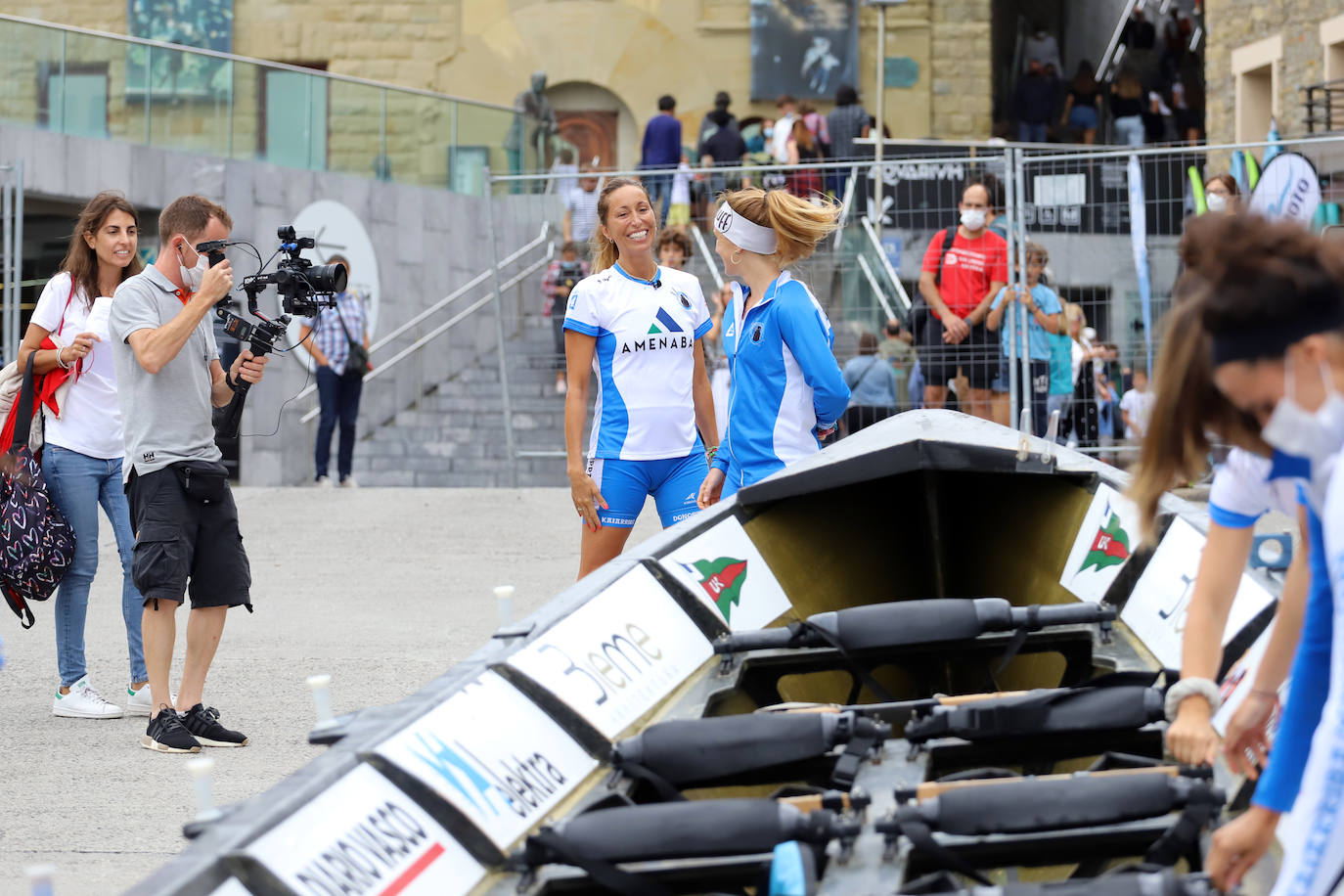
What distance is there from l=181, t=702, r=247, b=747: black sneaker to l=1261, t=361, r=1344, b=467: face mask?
428 cm

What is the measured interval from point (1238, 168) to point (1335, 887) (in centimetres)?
1095

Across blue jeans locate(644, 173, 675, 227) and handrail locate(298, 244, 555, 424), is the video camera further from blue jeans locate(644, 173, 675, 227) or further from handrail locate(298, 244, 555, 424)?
handrail locate(298, 244, 555, 424)

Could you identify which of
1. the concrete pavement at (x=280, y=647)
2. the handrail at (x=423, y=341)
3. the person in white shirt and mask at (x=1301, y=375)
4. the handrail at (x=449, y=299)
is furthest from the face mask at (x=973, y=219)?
the person in white shirt and mask at (x=1301, y=375)

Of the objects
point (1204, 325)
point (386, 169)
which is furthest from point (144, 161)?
point (1204, 325)

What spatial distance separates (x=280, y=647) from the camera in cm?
769

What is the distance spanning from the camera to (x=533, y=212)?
47.5 feet

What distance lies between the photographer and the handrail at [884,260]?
37.4ft

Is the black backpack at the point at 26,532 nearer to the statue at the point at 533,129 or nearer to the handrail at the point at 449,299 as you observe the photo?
the handrail at the point at 449,299

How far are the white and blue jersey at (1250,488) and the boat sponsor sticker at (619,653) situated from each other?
1606 millimetres

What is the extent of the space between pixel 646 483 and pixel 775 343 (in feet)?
2.71

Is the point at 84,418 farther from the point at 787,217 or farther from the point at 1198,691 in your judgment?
the point at 1198,691

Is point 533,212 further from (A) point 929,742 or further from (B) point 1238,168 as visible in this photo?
(A) point 929,742

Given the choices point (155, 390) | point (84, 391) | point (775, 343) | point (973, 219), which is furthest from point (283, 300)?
point (973, 219)

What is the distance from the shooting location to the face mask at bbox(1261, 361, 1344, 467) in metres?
2.19
